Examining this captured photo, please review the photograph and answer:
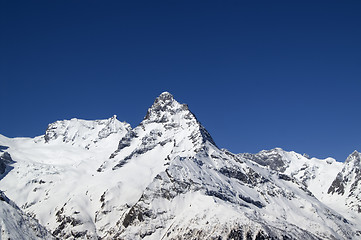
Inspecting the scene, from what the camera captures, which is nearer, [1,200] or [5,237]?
[5,237]

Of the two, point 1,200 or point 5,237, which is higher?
point 1,200

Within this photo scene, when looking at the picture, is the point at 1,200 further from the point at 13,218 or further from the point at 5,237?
the point at 5,237

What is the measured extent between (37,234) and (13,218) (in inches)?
367

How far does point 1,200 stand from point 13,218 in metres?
8.29

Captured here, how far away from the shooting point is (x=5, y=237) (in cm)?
11719

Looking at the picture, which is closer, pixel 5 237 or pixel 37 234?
pixel 5 237

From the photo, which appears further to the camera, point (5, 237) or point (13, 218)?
point (13, 218)

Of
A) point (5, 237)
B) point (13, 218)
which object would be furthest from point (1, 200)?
point (5, 237)

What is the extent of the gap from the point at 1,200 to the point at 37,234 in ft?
50.7

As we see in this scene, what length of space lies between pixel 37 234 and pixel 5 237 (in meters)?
16.9

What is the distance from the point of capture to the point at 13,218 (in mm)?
129250
